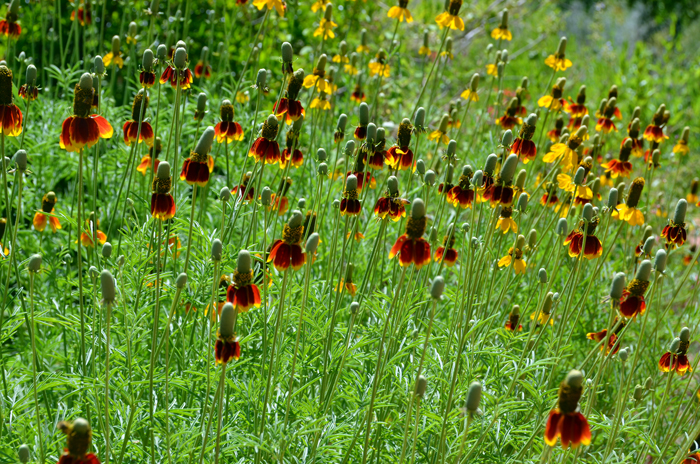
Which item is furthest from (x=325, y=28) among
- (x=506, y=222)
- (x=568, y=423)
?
(x=568, y=423)

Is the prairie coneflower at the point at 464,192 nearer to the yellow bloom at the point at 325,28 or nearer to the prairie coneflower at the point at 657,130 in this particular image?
the yellow bloom at the point at 325,28

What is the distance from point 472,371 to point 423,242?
0.69 m

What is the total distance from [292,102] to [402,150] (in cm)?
40

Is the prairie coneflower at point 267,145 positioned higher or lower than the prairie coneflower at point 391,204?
higher

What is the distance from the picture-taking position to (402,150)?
2.10 metres

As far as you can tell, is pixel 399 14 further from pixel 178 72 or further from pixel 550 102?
pixel 178 72

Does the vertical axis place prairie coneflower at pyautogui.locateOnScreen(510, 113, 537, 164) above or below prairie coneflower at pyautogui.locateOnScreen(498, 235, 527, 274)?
above

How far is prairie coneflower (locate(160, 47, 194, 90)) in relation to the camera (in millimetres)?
1777

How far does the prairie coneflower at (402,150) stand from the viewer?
201 cm

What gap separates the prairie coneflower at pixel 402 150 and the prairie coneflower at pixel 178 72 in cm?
66

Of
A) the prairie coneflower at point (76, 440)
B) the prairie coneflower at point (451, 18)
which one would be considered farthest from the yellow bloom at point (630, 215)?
the prairie coneflower at point (76, 440)

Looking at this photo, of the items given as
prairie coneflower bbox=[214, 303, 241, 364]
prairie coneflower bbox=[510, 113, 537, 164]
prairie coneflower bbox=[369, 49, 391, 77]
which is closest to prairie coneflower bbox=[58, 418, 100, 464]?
prairie coneflower bbox=[214, 303, 241, 364]

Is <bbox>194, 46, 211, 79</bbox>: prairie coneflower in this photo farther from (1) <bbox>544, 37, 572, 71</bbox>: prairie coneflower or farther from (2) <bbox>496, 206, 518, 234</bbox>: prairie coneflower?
(2) <bbox>496, 206, 518, 234</bbox>: prairie coneflower

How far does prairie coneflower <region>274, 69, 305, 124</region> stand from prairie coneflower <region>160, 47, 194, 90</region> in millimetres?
326
